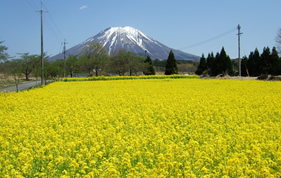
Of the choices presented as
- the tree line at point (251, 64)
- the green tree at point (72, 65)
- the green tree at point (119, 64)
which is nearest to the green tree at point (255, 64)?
the tree line at point (251, 64)

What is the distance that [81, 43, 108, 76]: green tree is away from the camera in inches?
2763

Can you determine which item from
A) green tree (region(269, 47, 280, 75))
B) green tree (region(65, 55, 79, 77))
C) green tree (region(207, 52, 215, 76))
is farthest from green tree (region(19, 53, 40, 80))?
green tree (region(269, 47, 280, 75))

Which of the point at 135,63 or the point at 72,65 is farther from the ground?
the point at 135,63

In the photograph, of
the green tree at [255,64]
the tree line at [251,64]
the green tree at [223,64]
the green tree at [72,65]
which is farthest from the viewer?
the green tree at [72,65]

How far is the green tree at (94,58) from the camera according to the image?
70.2 m

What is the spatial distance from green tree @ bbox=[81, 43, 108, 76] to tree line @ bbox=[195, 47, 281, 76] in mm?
23854

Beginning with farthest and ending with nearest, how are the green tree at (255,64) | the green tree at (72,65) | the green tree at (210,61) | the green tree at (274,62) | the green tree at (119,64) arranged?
the green tree at (72,65) < the green tree at (119,64) < the green tree at (210,61) < the green tree at (255,64) < the green tree at (274,62)

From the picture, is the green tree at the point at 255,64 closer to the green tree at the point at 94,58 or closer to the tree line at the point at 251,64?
the tree line at the point at 251,64

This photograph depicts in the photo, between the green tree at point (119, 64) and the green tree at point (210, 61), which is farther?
the green tree at point (119, 64)

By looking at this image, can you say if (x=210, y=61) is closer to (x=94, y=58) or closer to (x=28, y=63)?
(x=94, y=58)

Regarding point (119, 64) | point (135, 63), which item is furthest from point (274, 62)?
point (119, 64)

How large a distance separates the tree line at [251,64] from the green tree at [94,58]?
23.9m

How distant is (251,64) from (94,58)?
1356 inches

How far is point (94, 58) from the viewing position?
70.6 m
